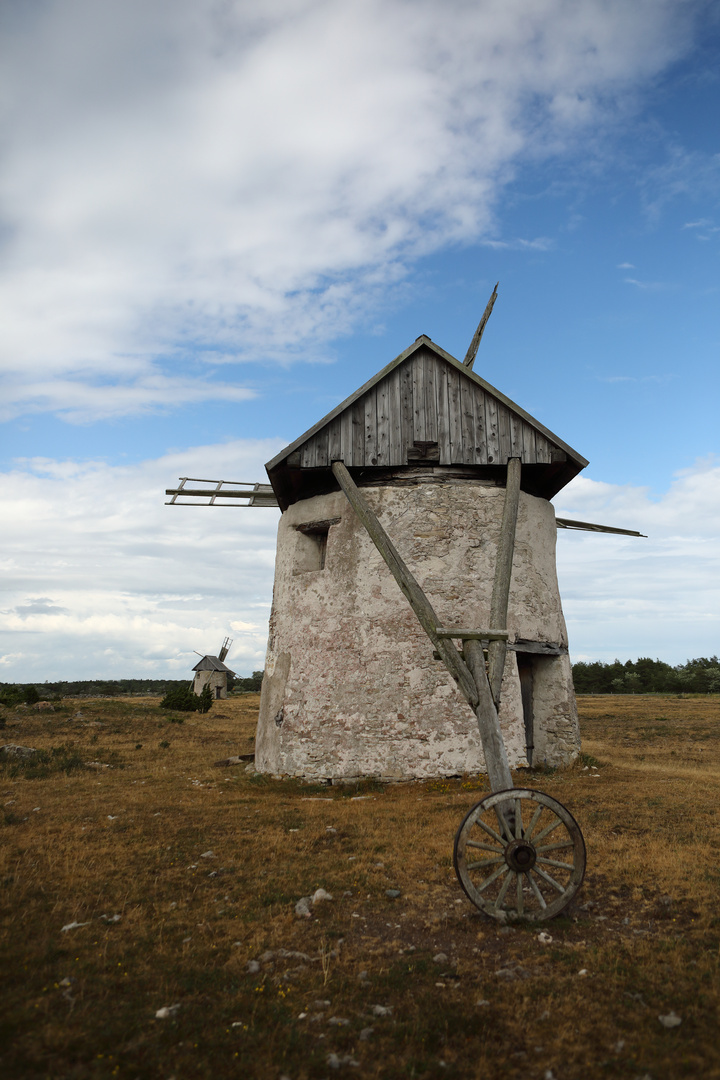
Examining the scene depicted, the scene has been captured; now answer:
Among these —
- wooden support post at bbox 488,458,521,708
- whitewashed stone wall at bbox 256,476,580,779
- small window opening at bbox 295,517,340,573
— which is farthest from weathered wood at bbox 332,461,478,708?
small window opening at bbox 295,517,340,573

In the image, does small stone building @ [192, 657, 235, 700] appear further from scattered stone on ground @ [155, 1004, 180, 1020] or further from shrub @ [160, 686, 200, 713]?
scattered stone on ground @ [155, 1004, 180, 1020]

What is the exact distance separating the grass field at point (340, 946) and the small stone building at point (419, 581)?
1.11m

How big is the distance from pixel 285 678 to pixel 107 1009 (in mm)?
7497

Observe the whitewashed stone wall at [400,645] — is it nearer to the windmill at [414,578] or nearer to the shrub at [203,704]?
the windmill at [414,578]

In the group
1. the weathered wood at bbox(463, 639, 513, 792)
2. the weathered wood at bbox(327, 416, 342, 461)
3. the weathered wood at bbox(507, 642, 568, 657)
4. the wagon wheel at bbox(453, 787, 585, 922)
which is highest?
the weathered wood at bbox(327, 416, 342, 461)

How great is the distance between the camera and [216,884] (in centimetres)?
603

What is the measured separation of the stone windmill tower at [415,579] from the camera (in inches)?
400

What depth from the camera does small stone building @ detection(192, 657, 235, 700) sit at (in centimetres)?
4409

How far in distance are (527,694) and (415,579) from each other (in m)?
3.80

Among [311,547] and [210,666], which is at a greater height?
[311,547]

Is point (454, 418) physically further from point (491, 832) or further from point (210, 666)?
point (210, 666)

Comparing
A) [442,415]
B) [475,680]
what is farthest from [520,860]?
[442,415]

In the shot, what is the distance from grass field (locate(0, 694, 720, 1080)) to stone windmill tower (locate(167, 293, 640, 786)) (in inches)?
45.3

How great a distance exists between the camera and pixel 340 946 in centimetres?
476
